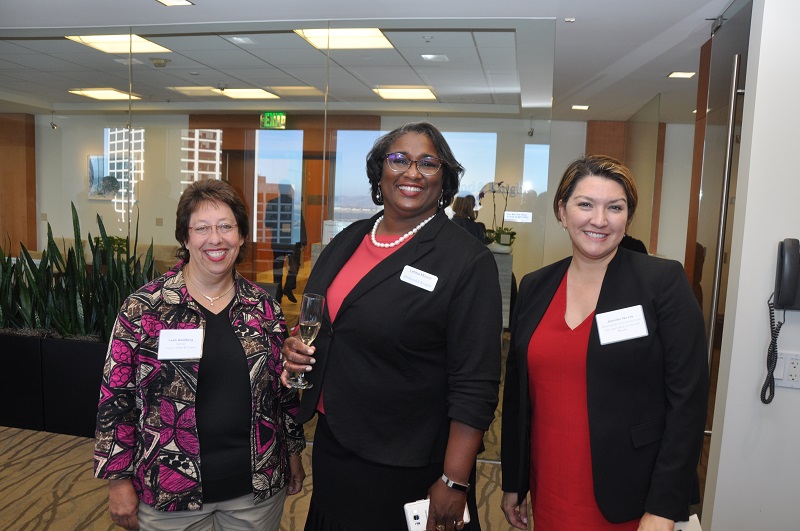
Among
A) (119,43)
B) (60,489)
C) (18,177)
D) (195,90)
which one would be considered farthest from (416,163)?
(18,177)

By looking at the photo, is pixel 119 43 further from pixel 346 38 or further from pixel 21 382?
pixel 21 382

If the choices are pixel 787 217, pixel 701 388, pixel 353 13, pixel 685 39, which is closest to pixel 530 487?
pixel 701 388

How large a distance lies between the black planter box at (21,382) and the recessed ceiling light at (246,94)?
266 centimetres

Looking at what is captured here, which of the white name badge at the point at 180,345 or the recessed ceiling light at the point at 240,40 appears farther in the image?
the recessed ceiling light at the point at 240,40

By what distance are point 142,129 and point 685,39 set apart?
502 centimetres

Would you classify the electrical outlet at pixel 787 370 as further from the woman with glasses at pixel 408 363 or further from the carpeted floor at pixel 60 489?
the woman with glasses at pixel 408 363

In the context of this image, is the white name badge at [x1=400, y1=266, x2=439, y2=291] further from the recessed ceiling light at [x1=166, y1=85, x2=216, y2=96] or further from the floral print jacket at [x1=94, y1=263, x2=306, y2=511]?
the recessed ceiling light at [x1=166, y1=85, x2=216, y2=96]

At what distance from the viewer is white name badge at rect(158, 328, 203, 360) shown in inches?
64.6

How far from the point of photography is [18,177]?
673 cm

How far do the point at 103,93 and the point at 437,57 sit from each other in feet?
11.8

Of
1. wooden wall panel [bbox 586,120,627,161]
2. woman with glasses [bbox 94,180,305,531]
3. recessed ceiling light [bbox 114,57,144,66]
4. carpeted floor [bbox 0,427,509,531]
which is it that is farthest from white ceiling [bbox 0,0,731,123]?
wooden wall panel [bbox 586,120,627,161]

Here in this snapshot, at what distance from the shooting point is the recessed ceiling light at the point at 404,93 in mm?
4953

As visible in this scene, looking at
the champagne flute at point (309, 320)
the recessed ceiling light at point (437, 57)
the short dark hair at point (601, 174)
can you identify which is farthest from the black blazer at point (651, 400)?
the recessed ceiling light at point (437, 57)

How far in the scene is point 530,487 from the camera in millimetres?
1771
